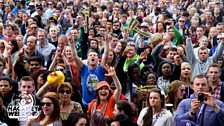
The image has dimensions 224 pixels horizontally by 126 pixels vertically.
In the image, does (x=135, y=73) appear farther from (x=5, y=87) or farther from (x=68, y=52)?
(x=5, y=87)

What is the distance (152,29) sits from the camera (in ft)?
49.2

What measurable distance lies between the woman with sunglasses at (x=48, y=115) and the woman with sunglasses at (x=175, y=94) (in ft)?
6.19

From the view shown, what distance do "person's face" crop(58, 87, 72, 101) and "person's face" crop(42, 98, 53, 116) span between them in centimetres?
83

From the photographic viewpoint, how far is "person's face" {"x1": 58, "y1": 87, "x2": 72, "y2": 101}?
7.68m

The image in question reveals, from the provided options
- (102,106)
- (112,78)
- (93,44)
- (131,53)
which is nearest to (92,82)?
(112,78)

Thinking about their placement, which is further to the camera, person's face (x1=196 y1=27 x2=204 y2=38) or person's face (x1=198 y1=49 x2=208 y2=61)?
person's face (x1=196 y1=27 x2=204 y2=38)

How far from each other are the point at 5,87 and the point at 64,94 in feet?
3.11

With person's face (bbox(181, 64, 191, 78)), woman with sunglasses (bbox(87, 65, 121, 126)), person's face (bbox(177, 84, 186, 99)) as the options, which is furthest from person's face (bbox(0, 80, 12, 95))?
person's face (bbox(181, 64, 191, 78))

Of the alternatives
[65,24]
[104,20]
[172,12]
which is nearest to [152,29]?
[104,20]

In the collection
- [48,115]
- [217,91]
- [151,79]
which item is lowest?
[48,115]

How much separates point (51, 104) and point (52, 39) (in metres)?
6.01

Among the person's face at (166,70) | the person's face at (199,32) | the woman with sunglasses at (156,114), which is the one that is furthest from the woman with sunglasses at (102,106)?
the person's face at (199,32)

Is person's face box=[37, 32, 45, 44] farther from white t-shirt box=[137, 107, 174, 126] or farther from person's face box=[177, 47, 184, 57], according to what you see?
white t-shirt box=[137, 107, 174, 126]

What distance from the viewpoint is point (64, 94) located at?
770 cm
